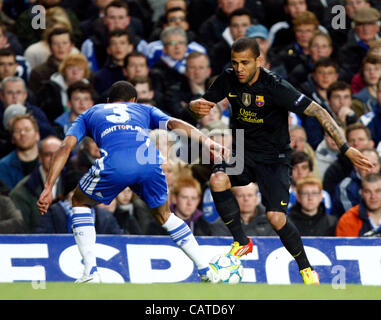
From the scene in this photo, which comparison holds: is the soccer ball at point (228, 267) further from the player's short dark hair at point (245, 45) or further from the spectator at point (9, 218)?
the spectator at point (9, 218)

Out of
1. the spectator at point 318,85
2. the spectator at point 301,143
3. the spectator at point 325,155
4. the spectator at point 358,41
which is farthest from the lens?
the spectator at point 358,41

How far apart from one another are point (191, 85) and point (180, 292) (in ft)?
20.3

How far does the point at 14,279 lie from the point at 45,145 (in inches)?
77.8

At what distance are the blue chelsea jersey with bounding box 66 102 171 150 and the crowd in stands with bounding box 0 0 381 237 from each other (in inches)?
89.5

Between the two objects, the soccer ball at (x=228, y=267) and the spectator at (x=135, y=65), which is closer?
the soccer ball at (x=228, y=267)

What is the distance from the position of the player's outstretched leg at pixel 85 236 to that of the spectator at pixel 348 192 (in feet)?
12.5

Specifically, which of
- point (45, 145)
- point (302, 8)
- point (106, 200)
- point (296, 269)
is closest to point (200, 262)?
point (106, 200)

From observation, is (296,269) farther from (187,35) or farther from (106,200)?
(187,35)

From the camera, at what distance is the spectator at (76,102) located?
1262cm

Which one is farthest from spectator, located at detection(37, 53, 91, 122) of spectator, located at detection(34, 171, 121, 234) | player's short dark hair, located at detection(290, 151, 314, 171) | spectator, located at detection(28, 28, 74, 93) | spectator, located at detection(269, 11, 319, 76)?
player's short dark hair, located at detection(290, 151, 314, 171)

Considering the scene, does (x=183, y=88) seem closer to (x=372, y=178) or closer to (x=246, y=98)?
(x=372, y=178)

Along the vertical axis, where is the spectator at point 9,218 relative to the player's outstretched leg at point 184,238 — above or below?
above

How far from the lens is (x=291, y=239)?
9.29 metres

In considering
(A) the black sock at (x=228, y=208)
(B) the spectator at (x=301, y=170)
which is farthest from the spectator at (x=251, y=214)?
(A) the black sock at (x=228, y=208)
